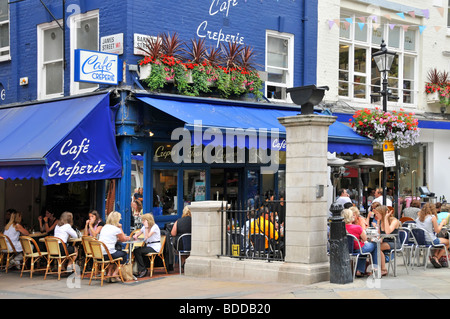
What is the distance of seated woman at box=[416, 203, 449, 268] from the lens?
13453mm

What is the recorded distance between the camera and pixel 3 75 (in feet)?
57.9

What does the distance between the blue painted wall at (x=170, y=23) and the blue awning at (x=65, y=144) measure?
3.56 ft

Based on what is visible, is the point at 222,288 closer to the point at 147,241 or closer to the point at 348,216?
the point at 147,241

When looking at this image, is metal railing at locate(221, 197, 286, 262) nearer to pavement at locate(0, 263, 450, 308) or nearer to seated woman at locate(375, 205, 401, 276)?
pavement at locate(0, 263, 450, 308)

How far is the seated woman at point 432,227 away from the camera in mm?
13453

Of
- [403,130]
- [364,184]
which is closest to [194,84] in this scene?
[403,130]

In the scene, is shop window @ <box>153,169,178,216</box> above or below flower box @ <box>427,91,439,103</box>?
below

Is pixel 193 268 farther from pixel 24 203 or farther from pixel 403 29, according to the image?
pixel 403 29

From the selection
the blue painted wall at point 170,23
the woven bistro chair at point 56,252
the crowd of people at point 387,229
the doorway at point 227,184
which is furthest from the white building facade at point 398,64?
the woven bistro chair at point 56,252

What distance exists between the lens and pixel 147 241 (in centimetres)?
1277

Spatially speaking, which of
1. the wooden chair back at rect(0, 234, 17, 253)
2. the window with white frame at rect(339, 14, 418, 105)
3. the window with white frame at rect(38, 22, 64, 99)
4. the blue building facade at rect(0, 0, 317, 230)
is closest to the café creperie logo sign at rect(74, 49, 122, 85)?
the blue building facade at rect(0, 0, 317, 230)

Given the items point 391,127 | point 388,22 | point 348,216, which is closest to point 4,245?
point 348,216

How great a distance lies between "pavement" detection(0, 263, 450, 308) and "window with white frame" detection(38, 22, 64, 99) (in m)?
5.32

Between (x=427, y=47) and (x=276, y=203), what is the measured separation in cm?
1151
